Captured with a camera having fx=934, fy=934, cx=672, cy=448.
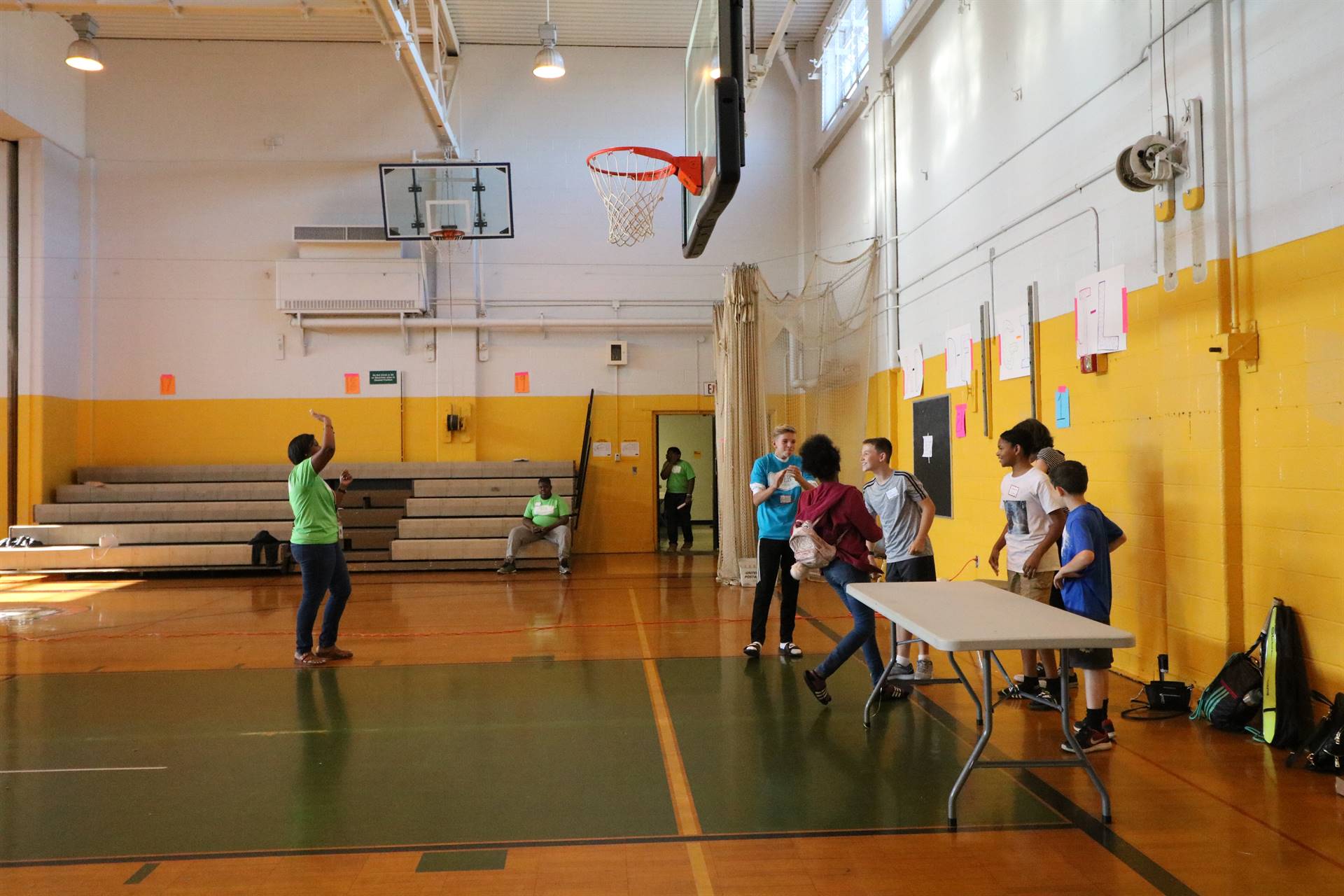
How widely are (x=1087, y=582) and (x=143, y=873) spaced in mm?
3917

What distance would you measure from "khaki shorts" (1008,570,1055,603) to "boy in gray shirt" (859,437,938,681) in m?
0.46

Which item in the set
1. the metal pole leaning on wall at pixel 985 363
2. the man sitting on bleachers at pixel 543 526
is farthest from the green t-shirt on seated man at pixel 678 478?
the metal pole leaning on wall at pixel 985 363

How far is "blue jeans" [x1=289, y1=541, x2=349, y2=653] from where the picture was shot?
5.87 meters

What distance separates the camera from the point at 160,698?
5.21 metres

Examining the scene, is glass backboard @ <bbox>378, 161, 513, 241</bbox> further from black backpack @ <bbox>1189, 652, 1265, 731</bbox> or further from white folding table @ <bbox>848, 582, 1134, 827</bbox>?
black backpack @ <bbox>1189, 652, 1265, 731</bbox>

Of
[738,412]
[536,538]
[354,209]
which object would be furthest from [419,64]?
[536,538]

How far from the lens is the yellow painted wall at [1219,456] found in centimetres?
397

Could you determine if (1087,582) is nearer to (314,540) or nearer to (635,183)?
(314,540)

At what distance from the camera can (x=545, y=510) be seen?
1117 cm

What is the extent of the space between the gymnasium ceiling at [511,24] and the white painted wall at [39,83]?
641mm

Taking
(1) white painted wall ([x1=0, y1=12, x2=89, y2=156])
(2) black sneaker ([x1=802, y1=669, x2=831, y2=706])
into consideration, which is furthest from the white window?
(1) white painted wall ([x1=0, y1=12, x2=89, y2=156])

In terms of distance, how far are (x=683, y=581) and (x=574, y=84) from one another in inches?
293

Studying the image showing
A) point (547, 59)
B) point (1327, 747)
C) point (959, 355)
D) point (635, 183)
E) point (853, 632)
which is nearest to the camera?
point (1327, 747)

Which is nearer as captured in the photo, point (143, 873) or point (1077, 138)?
point (143, 873)
